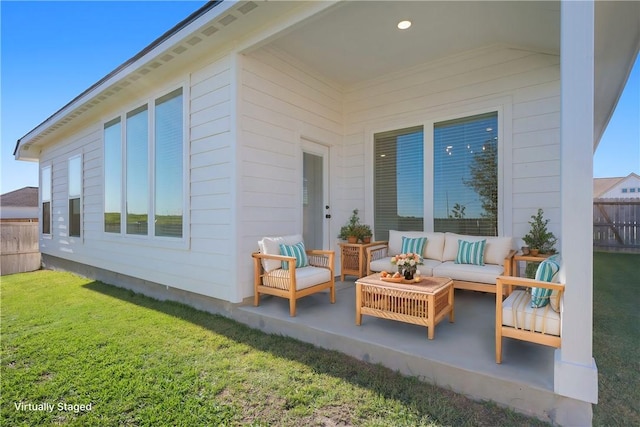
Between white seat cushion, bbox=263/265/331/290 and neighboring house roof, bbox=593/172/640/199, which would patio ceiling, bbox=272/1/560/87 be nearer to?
white seat cushion, bbox=263/265/331/290

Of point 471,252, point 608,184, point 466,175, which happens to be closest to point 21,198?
point 466,175

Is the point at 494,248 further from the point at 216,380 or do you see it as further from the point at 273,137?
the point at 216,380

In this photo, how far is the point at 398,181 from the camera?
526 centimetres

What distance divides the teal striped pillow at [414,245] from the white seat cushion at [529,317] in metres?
2.04

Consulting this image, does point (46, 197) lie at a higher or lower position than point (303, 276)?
higher

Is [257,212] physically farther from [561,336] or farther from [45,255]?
[45,255]

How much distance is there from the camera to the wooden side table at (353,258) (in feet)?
16.0

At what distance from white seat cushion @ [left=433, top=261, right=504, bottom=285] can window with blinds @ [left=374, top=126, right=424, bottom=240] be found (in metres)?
1.17

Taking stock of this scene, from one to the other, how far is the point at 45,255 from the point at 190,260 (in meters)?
7.54

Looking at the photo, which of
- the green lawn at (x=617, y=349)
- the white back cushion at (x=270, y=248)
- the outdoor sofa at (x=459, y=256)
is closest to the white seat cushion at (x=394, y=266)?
the outdoor sofa at (x=459, y=256)

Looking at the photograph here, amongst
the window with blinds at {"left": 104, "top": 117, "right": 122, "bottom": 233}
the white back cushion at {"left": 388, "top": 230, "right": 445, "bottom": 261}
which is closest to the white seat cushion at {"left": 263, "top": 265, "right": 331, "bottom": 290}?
the white back cushion at {"left": 388, "top": 230, "right": 445, "bottom": 261}

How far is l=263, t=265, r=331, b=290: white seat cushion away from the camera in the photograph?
361 cm

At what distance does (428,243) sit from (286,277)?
222cm

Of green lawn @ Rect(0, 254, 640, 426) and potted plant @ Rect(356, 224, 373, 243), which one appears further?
potted plant @ Rect(356, 224, 373, 243)
